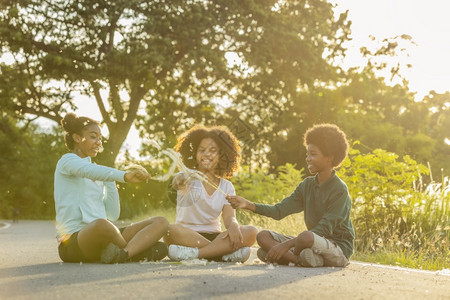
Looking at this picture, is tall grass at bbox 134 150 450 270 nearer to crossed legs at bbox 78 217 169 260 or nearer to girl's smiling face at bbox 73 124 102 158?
crossed legs at bbox 78 217 169 260

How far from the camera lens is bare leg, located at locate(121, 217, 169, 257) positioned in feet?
22.4

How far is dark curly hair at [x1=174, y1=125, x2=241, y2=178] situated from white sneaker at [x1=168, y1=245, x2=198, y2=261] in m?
1.12

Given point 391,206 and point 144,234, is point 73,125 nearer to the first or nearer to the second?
point 144,234

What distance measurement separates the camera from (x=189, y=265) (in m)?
6.55

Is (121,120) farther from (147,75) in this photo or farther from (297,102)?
(297,102)

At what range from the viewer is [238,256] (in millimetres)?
7188

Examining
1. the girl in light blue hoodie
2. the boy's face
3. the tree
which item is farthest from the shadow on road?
the tree

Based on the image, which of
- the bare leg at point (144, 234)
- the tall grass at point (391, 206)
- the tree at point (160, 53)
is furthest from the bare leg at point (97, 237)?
the tree at point (160, 53)

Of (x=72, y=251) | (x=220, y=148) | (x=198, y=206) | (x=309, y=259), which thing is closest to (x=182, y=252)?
(x=198, y=206)

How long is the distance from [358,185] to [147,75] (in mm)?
11862

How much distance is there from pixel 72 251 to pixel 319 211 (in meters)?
2.59

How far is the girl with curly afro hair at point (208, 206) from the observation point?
6.99m

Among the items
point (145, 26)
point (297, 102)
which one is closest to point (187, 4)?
point (145, 26)

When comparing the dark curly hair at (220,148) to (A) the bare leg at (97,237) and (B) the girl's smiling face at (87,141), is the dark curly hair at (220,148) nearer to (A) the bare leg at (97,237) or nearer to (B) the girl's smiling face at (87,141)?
(B) the girl's smiling face at (87,141)
